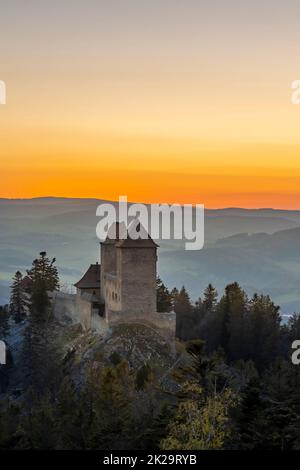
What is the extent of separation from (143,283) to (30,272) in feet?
91.9

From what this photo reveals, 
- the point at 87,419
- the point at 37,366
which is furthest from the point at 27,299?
the point at 87,419

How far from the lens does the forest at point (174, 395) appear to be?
37.3 m

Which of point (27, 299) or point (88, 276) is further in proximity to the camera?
point (27, 299)

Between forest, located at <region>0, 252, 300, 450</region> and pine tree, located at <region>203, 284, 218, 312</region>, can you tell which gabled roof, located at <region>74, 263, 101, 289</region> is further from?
pine tree, located at <region>203, 284, 218, 312</region>

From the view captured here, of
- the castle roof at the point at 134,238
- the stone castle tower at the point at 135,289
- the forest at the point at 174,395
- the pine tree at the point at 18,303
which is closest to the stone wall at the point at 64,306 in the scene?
the forest at the point at 174,395

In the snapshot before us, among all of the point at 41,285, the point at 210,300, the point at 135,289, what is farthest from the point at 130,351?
the point at 210,300

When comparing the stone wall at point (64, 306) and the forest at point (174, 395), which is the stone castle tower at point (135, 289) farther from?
the stone wall at point (64, 306)

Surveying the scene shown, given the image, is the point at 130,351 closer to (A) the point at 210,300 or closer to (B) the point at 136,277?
(B) the point at 136,277

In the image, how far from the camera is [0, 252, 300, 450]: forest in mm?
37344

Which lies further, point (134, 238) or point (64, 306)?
point (64, 306)

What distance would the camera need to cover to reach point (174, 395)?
128 ft

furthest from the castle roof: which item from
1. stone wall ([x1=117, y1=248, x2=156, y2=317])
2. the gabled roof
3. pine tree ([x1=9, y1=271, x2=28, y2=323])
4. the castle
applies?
pine tree ([x1=9, y1=271, x2=28, y2=323])
